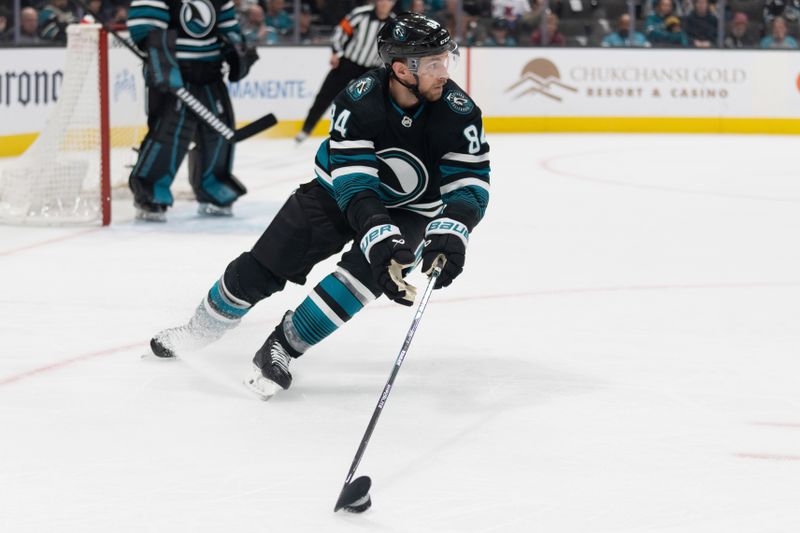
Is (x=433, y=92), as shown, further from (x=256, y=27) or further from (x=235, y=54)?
(x=256, y=27)

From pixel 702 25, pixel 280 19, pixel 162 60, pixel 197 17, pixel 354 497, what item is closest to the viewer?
pixel 354 497

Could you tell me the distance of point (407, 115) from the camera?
288cm

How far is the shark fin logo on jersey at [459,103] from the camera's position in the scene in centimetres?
287

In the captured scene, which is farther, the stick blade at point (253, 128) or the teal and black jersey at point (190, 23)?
the stick blade at point (253, 128)

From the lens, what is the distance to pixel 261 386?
3012mm

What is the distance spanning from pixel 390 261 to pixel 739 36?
8.57 meters

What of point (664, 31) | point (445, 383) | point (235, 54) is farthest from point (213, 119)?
point (664, 31)

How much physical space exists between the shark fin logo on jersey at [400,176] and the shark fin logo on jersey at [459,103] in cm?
14

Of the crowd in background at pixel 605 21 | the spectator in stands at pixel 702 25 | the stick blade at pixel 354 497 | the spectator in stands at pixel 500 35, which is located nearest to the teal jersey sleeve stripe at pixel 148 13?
the stick blade at pixel 354 497

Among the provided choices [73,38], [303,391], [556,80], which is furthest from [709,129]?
[303,391]

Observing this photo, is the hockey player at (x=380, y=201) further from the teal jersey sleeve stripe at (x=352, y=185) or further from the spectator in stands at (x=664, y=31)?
the spectator in stands at (x=664, y=31)

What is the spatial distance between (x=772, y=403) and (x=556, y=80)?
7696 millimetres

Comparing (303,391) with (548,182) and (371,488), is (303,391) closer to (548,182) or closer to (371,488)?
(371,488)

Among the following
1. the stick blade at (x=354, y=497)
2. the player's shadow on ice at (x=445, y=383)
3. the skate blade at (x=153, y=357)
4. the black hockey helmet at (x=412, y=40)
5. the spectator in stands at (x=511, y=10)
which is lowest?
the skate blade at (x=153, y=357)
